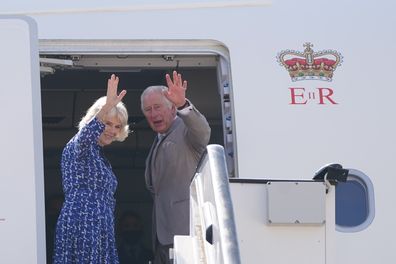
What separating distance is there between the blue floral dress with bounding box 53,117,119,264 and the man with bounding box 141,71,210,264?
520mm

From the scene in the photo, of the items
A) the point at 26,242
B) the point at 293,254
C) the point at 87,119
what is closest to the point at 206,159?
the point at 293,254

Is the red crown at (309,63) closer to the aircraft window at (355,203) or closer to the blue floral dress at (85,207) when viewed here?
the aircraft window at (355,203)

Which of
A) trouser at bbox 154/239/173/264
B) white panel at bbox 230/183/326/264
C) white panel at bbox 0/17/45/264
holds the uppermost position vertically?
white panel at bbox 0/17/45/264

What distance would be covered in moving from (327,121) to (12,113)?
1.75 meters

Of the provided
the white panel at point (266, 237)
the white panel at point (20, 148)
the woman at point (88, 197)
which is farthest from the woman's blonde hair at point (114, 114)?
the white panel at point (266, 237)

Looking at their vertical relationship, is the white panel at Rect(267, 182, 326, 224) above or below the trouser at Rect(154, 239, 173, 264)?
above

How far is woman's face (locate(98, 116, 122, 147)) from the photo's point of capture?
5.01 m

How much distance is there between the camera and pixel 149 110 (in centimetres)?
561

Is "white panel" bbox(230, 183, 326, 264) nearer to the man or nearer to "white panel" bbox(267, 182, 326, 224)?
"white panel" bbox(267, 182, 326, 224)

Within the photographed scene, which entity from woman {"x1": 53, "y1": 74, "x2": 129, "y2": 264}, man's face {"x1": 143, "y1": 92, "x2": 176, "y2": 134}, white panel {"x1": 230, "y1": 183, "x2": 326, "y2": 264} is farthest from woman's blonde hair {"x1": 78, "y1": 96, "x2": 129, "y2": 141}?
white panel {"x1": 230, "y1": 183, "x2": 326, "y2": 264}

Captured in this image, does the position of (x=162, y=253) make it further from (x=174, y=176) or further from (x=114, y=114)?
(x=114, y=114)

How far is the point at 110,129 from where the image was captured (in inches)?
198

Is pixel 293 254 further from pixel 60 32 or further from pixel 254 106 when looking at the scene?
pixel 60 32

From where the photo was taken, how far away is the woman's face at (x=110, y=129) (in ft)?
16.4
